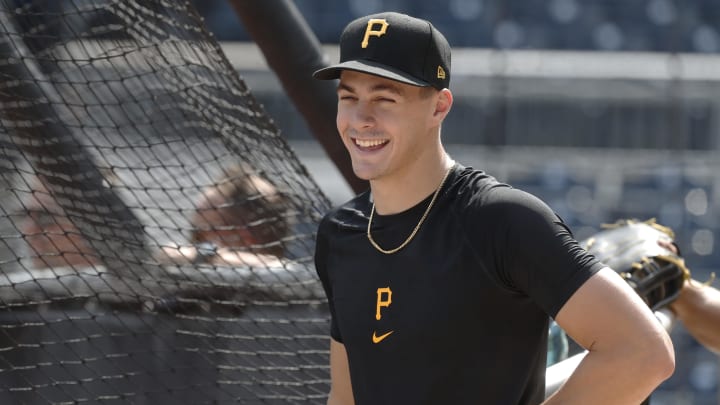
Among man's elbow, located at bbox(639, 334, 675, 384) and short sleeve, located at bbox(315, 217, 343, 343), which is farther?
short sleeve, located at bbox(315, 217, 343, 343)

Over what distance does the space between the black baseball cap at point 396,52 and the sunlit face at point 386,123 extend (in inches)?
1.3

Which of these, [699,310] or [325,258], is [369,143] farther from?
[699,310]

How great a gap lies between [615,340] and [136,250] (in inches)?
67.0

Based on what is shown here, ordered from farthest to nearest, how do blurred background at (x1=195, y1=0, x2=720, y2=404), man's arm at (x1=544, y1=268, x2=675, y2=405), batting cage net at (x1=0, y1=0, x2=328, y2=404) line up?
1. blurred background at (x1=195, y1=0, x2=720, y2=404)
2. batting cage net at (x1=0, y1=0, x2=328, y2=404)
3. man's arm at (x1=544, y1=268, x2=675, y2=405)

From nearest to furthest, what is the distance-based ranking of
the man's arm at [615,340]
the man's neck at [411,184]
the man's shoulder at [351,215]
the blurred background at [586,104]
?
1. the man's arm at [615,340]
2. the man's neck at [411,184]
3. the man's shoulder at [351,215]
4. the blurred background at [586,104]

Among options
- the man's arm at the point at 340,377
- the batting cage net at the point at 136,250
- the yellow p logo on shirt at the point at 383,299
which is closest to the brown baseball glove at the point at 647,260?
the batting cage net at the point at 136,250

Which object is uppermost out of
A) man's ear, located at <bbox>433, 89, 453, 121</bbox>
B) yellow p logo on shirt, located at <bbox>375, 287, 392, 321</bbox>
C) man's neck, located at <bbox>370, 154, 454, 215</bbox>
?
man's ear, located at <bbox>433, 89, 453, 121</bbox>

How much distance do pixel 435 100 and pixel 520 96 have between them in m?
6.12

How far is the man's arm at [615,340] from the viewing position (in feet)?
5.39

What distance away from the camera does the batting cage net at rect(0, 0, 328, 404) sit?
9.30ft

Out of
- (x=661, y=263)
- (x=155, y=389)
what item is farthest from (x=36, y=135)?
(x=661, y=263)

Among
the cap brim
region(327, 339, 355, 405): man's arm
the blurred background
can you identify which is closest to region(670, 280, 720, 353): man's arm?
region(327, 339, 355, 405): man's arm

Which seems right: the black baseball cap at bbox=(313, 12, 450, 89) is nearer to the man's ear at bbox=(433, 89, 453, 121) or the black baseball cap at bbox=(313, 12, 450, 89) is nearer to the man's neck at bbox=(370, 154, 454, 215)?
the man's ear at bbox=(433, 89, 453, 121)

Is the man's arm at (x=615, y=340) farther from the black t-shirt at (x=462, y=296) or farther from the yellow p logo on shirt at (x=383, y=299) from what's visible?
the yellow p logo on shirt at (x=383, y=299)
